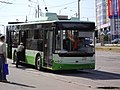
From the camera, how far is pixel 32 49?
22938mm

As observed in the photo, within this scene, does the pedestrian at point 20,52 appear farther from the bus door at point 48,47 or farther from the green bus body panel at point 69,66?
the green bus body panel at point 69,66

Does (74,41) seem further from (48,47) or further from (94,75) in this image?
(94,75)

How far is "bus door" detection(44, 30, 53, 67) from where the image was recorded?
20250mm

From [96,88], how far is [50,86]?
1730 mm

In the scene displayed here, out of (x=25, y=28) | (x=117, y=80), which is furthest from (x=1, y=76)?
(x=25, y=28)

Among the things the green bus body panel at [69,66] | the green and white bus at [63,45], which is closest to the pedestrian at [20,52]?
the green and white bus at [63,45]

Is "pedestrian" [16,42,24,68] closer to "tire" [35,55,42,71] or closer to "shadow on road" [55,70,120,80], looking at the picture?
"tire" [35,55,42,71]

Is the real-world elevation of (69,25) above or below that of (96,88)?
above

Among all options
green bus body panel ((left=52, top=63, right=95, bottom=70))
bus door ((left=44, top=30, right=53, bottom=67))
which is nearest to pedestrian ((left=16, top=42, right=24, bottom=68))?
bus door ((left=44, top=30, right=53, bottom=67))

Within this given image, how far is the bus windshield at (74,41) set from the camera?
64.4ft

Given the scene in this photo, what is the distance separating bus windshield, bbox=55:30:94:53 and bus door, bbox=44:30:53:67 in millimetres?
689

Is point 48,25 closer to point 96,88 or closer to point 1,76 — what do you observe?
point 1,76

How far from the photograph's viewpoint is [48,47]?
67.1 feet

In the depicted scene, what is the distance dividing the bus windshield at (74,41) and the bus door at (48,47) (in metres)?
0.69
